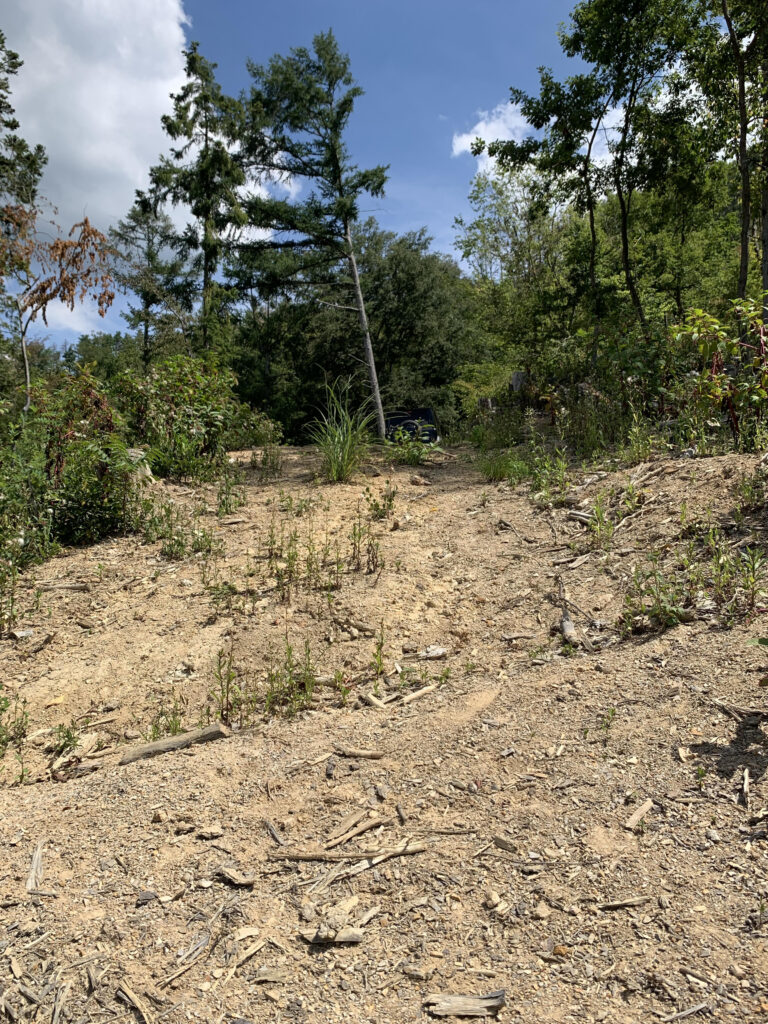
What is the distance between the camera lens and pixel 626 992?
1.50m

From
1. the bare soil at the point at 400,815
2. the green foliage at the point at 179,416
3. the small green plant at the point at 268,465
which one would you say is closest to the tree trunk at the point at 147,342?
the small green plant at the point at 268,465

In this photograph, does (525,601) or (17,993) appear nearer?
(17,993)

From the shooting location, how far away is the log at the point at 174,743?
2811 millimetres

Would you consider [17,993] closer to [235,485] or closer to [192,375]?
[235,485]

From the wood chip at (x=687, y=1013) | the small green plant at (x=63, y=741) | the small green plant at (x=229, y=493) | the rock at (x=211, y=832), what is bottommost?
the wood chip at (x=687, y=1013)

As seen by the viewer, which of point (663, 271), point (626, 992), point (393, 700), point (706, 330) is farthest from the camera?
point (663, 271)

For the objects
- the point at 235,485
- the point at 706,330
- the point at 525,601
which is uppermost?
the point at 706,330

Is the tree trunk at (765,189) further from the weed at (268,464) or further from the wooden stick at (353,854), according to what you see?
the wooden stick at (353,854)

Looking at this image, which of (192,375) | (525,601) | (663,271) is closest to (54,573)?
(192,375)

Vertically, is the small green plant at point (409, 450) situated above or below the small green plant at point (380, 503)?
above

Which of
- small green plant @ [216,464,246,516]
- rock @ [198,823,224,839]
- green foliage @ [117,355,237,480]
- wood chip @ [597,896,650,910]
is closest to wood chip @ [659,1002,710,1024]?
wood chip @ [597,896,650,910]

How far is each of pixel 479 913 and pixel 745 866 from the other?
0.73 m

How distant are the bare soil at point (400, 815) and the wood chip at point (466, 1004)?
0.06ft

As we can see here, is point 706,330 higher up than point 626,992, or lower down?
higher up
